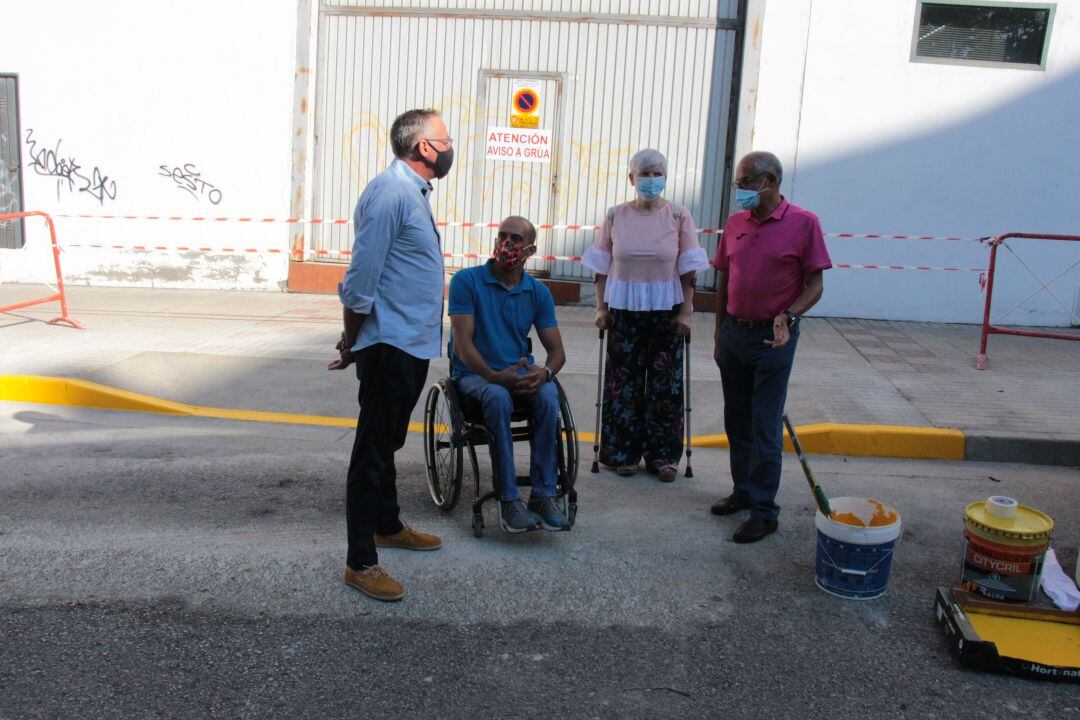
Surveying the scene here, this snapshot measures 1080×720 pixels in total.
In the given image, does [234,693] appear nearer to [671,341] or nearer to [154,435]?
[671,341]

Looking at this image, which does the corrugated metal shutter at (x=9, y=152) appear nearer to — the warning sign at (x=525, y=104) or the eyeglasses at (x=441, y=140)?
the warning sign at (x=525, y=104)

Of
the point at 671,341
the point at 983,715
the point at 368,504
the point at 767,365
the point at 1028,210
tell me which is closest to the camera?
the point at 983,715

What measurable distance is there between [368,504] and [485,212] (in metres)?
7.93

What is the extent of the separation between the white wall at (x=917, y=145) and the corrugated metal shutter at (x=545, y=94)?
0.84 meters

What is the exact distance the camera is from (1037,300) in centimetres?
1060

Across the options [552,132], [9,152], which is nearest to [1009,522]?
[552,132]

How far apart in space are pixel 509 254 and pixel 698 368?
379 cm

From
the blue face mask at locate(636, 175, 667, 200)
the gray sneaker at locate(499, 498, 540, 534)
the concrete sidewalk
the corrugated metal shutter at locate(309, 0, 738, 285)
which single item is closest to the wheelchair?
the gray sneaker at locate(499, 498, 540, 534)

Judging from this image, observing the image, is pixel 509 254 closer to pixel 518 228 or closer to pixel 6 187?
pixel 518 228

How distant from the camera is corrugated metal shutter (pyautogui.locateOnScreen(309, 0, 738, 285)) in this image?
11148mm

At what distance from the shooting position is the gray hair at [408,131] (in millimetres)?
4066

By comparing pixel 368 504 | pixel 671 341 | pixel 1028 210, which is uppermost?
pixel 1028 210

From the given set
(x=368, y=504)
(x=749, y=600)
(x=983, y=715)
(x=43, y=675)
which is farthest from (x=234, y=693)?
(x=983, y=715)

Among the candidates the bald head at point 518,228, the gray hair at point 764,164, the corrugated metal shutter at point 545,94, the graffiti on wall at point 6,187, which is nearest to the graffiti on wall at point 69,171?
the graffiti on wall at point 6,187
